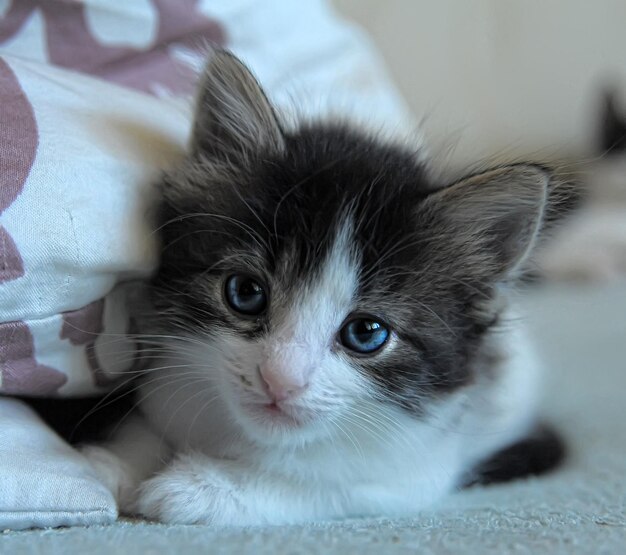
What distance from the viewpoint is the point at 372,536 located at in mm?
924

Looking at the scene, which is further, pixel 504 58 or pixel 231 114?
pixel 504 58

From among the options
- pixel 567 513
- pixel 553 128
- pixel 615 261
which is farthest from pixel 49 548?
pixel 553 128

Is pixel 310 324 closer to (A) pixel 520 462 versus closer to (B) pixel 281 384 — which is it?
(B) pixel 281 384

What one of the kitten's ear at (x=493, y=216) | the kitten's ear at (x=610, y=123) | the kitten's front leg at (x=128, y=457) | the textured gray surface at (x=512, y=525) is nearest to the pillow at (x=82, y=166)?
→ the kitten's front leg at (x=128, y=457)

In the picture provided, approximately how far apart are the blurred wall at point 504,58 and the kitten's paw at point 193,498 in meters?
1.77

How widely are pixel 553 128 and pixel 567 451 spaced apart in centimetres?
158

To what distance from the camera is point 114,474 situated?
110 centimetres

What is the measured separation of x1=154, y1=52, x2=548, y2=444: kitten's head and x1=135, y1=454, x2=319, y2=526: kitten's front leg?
8 centimetres

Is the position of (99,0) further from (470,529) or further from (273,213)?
(470,529)

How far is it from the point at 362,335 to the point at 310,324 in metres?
0.09

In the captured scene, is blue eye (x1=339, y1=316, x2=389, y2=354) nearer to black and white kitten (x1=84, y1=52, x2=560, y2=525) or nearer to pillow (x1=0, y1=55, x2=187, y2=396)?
black and white kitten (x1=84, y1=52, x2=560, y2=525)

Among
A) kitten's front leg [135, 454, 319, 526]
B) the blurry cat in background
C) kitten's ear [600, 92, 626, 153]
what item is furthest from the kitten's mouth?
kitten's ear [600, 92, 626, 153]

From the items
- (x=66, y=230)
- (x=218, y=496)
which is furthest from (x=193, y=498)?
(x=66, y=230)

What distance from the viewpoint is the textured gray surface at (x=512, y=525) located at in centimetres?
85
